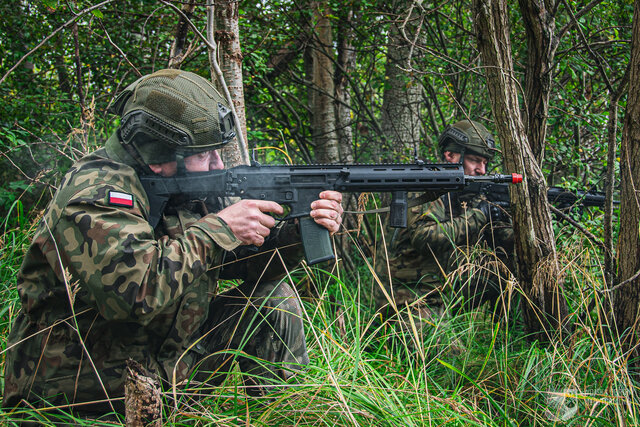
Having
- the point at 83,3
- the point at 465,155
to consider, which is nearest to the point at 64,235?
the point at 465,155

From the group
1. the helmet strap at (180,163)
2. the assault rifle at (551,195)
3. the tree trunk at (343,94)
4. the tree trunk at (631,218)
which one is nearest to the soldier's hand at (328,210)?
the helmet strap at (180,163)

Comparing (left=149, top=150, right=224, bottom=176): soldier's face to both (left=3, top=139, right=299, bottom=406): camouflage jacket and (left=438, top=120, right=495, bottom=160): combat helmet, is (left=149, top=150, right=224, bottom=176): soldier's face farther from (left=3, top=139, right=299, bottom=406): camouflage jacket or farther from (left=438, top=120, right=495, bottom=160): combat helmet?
(left=438, top=120, right=495, bottom=160): combat helmet

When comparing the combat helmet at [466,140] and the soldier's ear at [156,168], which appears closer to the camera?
the soldier's ear at [156,168]

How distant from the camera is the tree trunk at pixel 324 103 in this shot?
17.3 feet

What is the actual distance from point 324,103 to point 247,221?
3.34 meters

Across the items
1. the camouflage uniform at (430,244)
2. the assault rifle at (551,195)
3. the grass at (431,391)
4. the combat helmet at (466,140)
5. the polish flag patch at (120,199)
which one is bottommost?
the grass at (431,391)

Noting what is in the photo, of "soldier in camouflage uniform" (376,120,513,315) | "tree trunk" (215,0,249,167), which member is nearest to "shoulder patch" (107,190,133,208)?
"tree trunk" (215,0,249,167)

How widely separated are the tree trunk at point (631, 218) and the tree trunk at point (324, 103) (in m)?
3.13

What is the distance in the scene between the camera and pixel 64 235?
1926 mm

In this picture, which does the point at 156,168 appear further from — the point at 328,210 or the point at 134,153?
the point at 328,210

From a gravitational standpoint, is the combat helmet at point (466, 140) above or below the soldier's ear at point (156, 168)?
above

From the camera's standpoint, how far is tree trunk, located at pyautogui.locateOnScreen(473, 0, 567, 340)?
2621mm

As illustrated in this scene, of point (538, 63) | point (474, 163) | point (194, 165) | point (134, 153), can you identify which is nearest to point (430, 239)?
point (474, 163)

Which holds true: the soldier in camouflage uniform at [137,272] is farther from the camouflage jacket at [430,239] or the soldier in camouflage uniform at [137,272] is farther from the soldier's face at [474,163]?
the soldier's face at [474,163]
